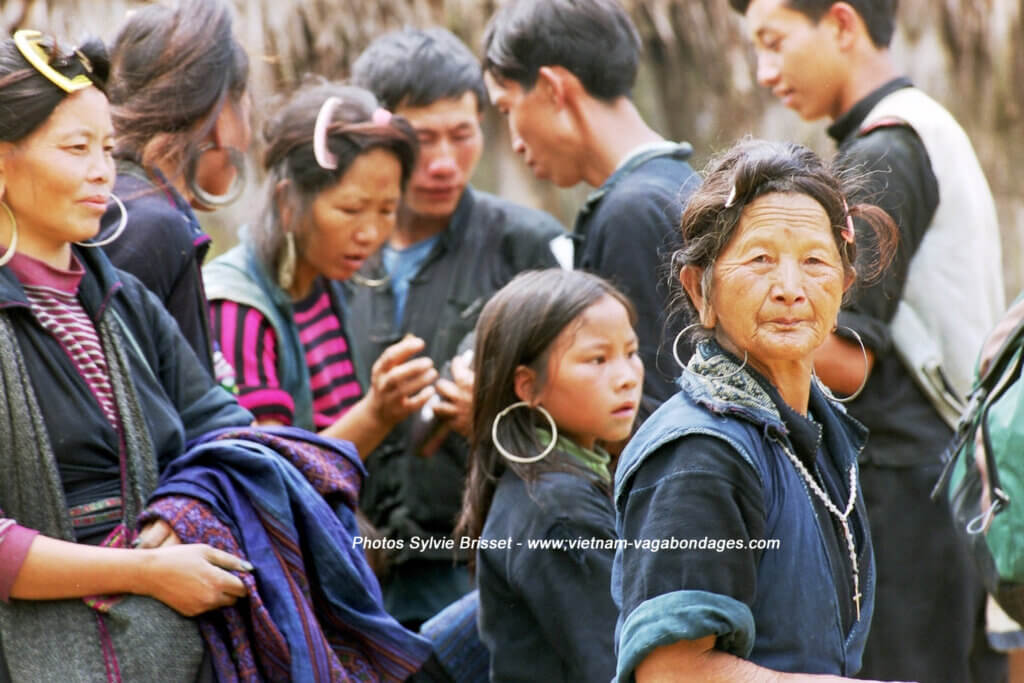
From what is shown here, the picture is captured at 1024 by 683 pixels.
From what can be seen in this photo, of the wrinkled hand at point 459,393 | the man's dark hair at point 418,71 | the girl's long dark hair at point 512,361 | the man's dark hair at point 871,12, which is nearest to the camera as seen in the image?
the girl's long dark hair at point 512,361

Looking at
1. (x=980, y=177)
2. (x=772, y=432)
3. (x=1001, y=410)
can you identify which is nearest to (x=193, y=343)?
(x=772, y=432)

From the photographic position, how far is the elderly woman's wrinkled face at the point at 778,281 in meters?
2.21

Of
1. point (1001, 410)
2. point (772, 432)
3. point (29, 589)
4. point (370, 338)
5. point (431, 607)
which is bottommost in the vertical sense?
point (431, 607)

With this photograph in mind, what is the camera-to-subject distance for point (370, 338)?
429 centimetres

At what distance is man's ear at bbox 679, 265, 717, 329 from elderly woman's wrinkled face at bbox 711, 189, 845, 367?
0.07 ft

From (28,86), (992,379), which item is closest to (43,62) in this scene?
(28,86)

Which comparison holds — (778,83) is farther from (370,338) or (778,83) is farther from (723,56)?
(723,56)

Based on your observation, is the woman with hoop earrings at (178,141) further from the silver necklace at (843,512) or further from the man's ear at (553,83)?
the silver necklace at (843,512)

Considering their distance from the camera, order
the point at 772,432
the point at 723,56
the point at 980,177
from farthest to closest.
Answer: the point at 723,56
the point at 980,177
the point at 772,432

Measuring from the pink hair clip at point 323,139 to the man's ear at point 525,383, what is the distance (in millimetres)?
1028

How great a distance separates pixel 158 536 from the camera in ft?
8.70

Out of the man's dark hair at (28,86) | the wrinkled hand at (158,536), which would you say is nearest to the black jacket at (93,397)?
the wrinkled hand at (158,536)

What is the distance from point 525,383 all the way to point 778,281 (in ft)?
3.37

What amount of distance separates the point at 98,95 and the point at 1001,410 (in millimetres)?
1889
